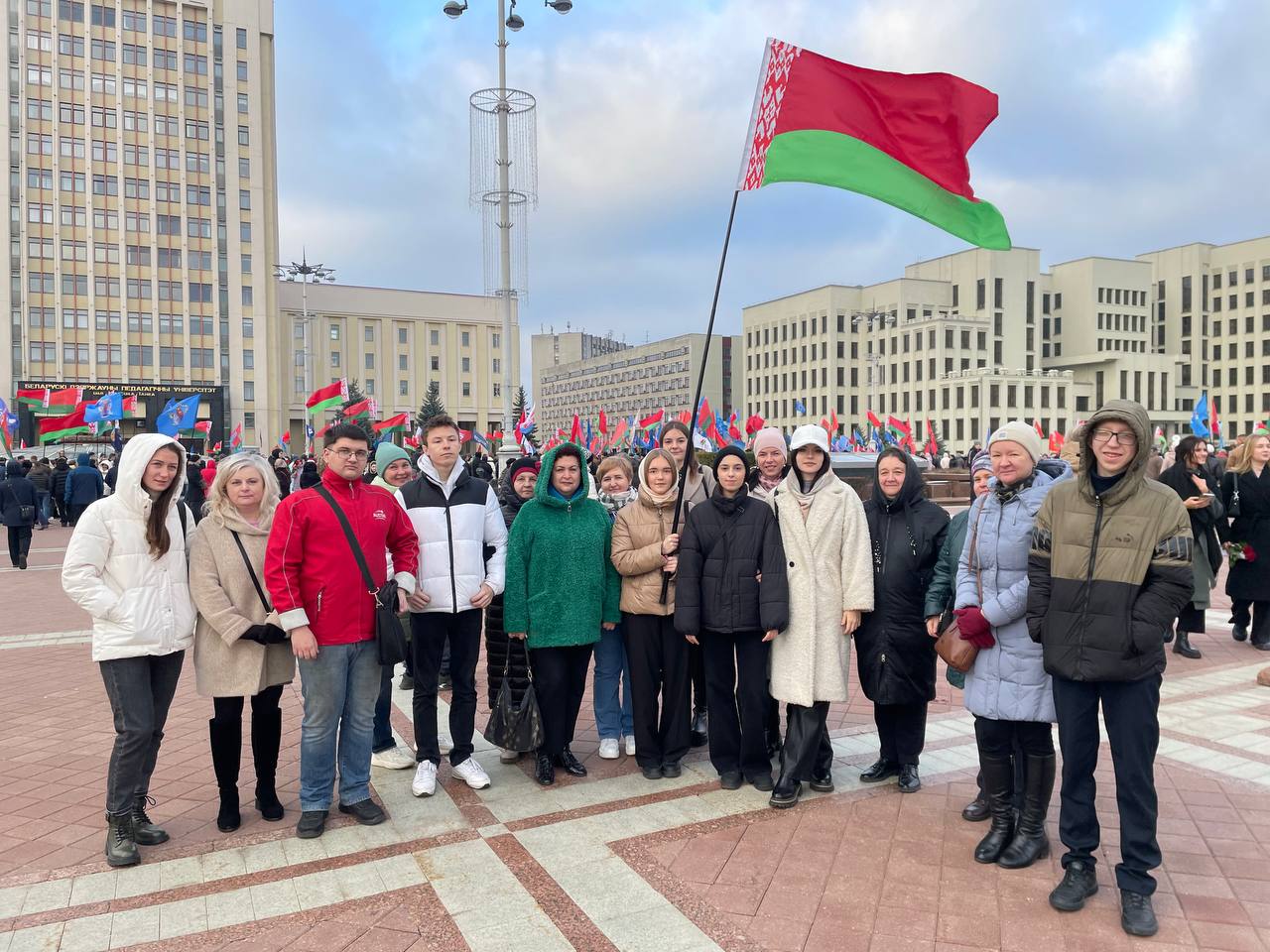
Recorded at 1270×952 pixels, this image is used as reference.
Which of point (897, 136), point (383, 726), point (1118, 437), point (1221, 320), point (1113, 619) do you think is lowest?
point (383, 726)

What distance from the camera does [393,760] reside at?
5.17 meters

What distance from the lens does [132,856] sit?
151 inches

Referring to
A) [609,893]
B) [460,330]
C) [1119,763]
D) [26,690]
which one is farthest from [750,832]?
[460,330]

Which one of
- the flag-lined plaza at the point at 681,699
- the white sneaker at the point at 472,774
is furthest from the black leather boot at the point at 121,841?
the white sneaker at the point at 472,774

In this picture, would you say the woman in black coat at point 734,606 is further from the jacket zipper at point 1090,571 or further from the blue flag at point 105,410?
the blue flag at point 105,410

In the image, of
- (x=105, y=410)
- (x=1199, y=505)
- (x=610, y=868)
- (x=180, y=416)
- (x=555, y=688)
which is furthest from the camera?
(x=105, y=410)

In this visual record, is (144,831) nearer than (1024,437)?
No

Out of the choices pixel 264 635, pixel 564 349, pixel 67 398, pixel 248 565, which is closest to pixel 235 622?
pixel 264 635

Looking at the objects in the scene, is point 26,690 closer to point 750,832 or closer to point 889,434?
point 750,832

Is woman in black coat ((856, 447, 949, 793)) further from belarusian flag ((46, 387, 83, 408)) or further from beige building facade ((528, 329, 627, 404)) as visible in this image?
beige building facade ((528, 329, 627, 404))

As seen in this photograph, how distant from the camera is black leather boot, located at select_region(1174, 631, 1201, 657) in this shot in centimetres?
772

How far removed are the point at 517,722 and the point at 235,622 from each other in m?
1.66

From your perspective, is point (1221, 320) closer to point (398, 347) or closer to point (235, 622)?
point (398, 347)

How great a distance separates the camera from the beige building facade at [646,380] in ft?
375
